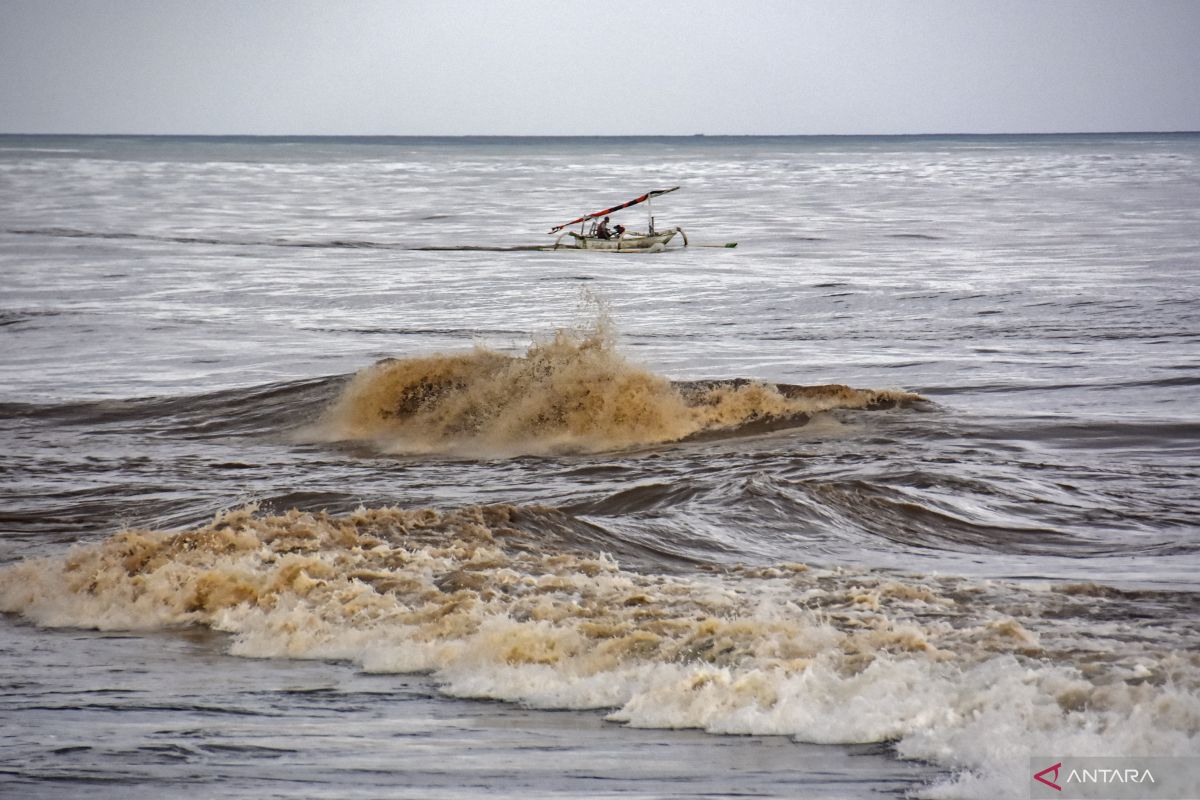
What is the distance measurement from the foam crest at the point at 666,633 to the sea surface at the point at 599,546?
0.08ft

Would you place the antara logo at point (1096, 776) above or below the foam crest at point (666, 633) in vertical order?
above

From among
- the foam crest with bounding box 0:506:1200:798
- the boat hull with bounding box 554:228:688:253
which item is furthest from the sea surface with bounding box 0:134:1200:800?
the boat hull with bounding box 554:228:688:253

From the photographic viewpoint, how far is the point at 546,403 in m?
14.3

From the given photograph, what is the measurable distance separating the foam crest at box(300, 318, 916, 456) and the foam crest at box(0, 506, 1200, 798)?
3.90m

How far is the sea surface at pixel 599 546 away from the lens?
565 cm

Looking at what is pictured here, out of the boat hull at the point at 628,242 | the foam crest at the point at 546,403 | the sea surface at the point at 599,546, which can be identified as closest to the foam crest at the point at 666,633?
the sea surface at the point at 599,546

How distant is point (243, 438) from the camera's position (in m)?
14.5

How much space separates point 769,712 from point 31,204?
6421cm

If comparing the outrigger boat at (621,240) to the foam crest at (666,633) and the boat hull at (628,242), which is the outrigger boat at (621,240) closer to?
the boat hull at (628,242)

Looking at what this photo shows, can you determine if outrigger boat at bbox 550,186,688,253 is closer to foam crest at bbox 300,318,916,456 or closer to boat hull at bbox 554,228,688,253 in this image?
boat hull at bbox 554,228,688,253

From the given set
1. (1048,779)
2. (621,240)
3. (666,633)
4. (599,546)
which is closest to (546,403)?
(599,546)

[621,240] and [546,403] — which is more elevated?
[621,240]

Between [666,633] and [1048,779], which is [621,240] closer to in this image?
[666,633]

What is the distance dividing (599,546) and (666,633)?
2492mm
